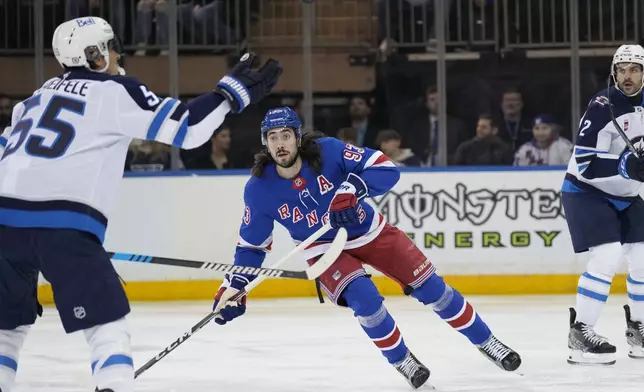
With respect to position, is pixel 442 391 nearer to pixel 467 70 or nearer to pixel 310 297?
pixel 310 297

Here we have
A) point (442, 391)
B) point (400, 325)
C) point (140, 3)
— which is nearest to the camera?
point (442, 391)

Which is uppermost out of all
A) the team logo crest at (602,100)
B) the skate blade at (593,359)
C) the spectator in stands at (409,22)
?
the spectator in stands at (409,22)

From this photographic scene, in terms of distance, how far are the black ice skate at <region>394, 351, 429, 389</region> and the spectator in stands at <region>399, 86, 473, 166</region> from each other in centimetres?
363

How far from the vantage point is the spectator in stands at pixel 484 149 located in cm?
769

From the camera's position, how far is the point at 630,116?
15.5 ft

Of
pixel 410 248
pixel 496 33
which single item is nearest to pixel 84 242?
pixel 410 248

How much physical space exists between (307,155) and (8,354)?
1.37 metres

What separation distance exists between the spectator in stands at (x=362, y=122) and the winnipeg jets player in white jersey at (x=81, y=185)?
460 cm

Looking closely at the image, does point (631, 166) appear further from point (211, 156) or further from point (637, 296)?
point (211, 156)

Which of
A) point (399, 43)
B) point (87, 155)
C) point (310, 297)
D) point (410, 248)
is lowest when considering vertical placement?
point (310, 297)

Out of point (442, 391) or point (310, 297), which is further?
point (310, 297)

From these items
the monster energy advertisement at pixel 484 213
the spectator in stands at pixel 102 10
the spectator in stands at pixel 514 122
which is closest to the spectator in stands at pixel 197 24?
the spectator in stands at pixel 102 10

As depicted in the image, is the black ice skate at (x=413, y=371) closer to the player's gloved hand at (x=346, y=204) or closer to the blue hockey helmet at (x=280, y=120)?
the player's gloved hand at (x=346, y=204)

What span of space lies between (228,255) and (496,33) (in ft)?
7.36
